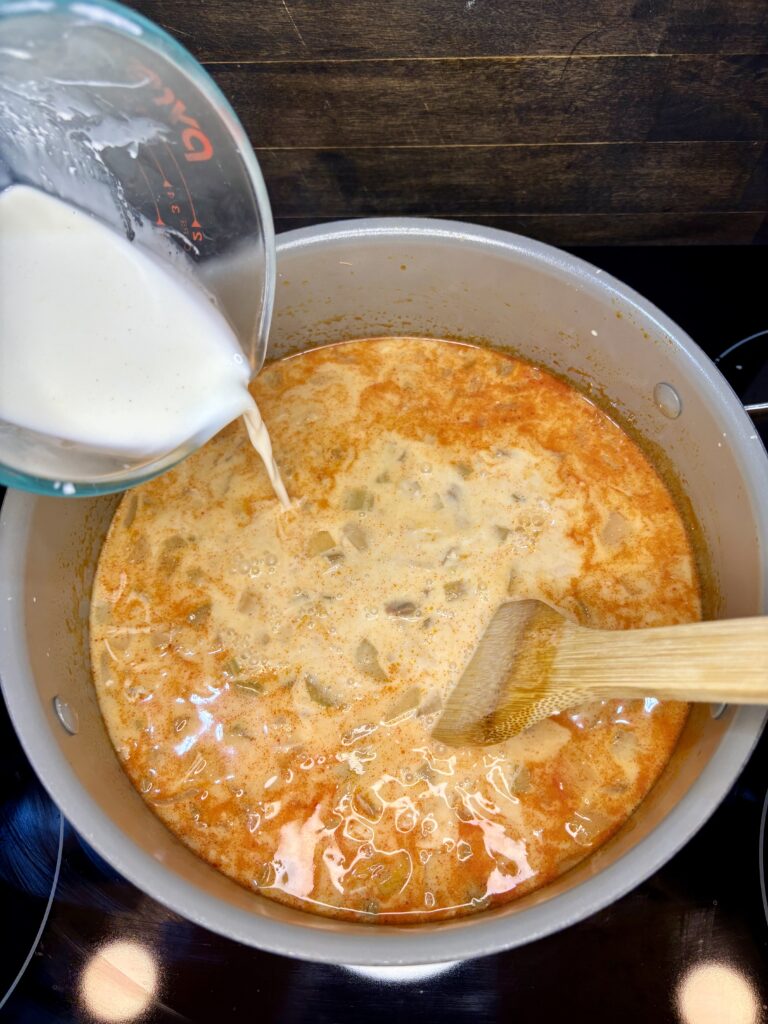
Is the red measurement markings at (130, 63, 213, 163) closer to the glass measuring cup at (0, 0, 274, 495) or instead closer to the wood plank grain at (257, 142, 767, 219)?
the glass measuring cup at (0, 0, 274, 495)

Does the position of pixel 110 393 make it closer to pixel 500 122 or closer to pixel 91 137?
pixel 91 137

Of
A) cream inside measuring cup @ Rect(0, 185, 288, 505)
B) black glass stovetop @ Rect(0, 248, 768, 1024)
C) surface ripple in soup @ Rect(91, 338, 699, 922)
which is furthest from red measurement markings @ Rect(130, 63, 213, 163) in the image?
black glass stovetop @ Rect(0, 248, 768, 1024)

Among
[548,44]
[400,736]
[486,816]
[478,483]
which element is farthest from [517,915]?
[548,44]

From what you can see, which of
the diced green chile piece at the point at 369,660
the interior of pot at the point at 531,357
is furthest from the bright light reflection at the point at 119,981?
the diced green chile piece at the point at 369,660

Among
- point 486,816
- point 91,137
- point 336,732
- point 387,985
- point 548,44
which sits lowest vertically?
point 387,985

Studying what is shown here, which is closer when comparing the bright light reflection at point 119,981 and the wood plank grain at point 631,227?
the bright light reflection at point 119,981

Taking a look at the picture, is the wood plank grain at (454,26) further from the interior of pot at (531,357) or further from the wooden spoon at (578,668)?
the wooden spoon at (578,668)
